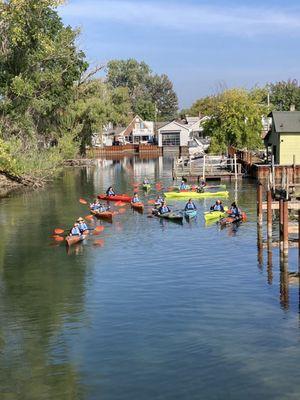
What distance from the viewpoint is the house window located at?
463ft

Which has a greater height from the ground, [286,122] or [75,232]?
[286,122]

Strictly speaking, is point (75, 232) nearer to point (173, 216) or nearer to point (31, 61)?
point (173, 216)

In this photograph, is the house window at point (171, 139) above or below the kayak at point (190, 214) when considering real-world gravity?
above

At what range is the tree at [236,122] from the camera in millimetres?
81250

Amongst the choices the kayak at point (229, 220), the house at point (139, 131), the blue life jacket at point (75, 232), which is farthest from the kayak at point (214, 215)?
the house at point (139, 131)

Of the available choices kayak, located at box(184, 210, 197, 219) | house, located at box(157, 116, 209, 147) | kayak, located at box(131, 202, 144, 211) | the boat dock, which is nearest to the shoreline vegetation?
the boat dock

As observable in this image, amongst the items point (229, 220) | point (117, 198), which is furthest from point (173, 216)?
point (117, 198)

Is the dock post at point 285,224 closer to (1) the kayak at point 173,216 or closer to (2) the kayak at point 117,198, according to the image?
(1) the kayak at point 173,216

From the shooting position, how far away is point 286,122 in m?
66.8

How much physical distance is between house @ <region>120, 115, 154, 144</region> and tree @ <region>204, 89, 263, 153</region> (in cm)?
7215

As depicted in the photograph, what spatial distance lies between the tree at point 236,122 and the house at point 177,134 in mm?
51904

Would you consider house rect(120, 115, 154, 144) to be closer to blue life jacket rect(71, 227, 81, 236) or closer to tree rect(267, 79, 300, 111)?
tree rect(267, 79, 300, 111)

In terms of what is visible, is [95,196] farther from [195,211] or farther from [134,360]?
[134,360]

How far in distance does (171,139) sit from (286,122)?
75.9 metres
